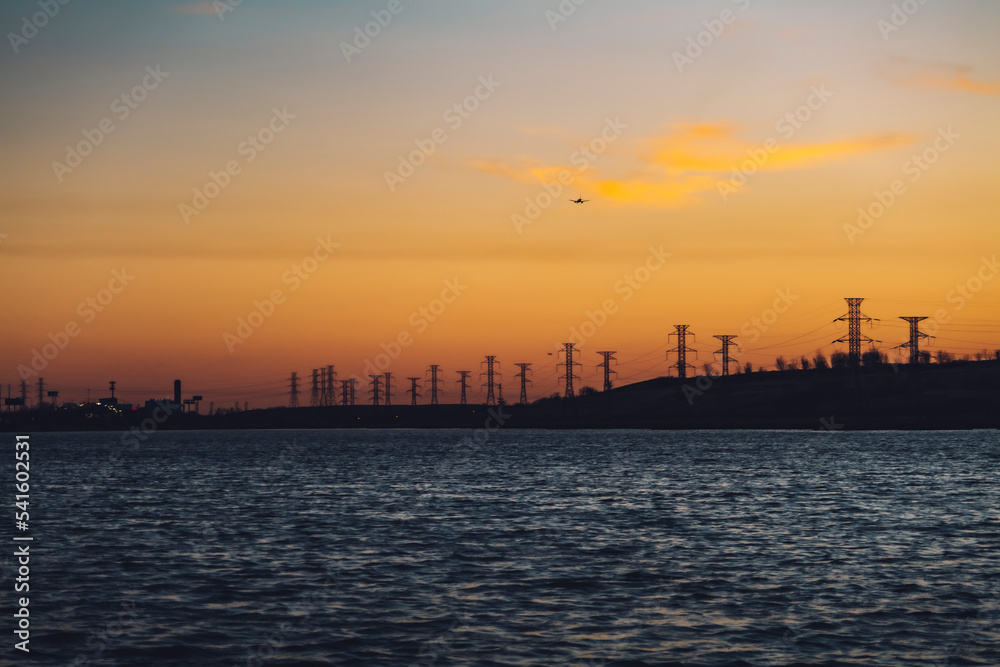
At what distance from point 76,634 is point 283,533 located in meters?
24.5

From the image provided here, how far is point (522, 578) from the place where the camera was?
38844 millimetres

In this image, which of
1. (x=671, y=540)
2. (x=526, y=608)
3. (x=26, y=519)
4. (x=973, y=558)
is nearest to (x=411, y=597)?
(x=526, y=608)

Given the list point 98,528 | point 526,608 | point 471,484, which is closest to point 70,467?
point 471,484

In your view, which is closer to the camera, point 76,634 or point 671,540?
point 76,634

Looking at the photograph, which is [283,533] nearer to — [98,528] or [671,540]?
[98,528]

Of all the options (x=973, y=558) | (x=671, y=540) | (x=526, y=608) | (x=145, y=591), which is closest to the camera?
(x=526, y=608)

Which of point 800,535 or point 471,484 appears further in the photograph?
point 471,484

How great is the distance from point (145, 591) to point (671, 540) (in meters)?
Result: 25.3

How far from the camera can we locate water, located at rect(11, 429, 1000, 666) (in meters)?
28.0

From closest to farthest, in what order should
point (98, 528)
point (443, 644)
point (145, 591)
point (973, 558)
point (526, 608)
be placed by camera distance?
point (443, 644), point (526, 608), point (145, 591), point (973, 558), point (98, 528)

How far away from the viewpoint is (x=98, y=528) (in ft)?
190

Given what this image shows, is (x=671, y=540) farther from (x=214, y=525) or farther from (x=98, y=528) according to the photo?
(x=98, y=528)

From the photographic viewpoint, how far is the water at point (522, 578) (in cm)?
2802

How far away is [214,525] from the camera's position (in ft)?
193
